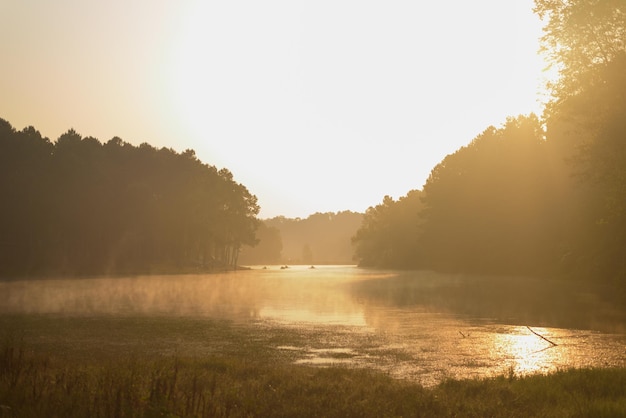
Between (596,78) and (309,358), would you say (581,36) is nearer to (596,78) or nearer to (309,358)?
(596,78)

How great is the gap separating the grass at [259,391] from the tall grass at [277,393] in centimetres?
2

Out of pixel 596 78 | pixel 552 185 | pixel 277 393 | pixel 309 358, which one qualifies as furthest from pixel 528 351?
pixel 552 185

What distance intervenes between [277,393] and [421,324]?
16224mm

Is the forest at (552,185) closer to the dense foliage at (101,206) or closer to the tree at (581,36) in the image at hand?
the tree at (581,36)

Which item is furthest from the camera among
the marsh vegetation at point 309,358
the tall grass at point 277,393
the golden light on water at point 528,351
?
the golden light on water at point 528,351

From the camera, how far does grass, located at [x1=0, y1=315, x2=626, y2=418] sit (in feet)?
33.0

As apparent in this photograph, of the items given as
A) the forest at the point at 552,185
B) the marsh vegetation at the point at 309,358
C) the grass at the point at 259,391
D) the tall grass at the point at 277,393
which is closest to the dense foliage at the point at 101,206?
the forest at the point at 552,185

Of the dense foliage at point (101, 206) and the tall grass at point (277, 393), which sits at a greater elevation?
the dense foliage at point (101, 206)

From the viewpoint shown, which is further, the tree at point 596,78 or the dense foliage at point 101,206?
the dense foliage at point 101,206

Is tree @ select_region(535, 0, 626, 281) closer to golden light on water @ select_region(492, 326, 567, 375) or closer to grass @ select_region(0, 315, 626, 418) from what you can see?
golden light on water @ select_region(492, 326, 567, 375)

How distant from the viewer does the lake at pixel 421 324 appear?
1794 cm

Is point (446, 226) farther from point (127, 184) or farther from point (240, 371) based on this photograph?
point (240, 371)

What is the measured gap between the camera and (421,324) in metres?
27.6

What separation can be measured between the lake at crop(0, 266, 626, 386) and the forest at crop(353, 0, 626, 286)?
793 centimetres
